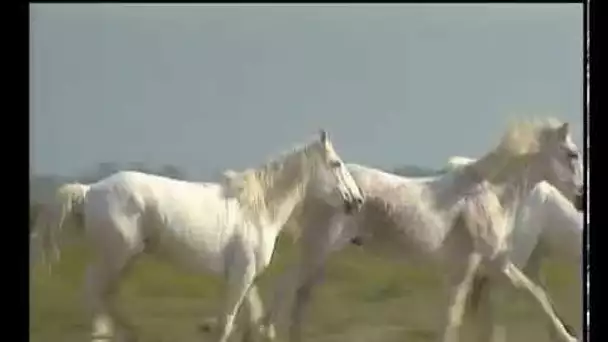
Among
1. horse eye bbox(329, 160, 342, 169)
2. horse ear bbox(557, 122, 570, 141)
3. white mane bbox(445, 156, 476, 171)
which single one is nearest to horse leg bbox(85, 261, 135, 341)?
horse eye bbox(329, 160, 342, 169)

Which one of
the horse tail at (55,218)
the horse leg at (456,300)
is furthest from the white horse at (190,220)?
the horse leg at (456,300)

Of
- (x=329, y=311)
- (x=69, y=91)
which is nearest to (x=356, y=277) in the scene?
(x=329, y=311)

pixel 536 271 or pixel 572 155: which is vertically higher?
pixel 572 155

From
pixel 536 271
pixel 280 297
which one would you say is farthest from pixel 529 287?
pixel 280 297

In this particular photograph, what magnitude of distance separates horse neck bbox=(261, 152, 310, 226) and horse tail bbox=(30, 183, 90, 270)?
0.17 m

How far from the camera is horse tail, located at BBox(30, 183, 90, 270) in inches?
39.5

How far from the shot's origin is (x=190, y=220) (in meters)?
1.03

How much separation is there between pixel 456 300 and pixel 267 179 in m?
0.21

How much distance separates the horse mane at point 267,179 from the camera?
1.02m

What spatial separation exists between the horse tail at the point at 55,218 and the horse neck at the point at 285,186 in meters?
0.17

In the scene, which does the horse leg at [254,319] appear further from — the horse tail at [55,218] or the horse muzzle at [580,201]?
the horse muzzle at [580,201]

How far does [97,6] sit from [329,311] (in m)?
0.35

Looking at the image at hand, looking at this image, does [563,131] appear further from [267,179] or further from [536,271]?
[267,179]

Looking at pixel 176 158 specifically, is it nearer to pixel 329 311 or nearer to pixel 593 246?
pixel 329 311
